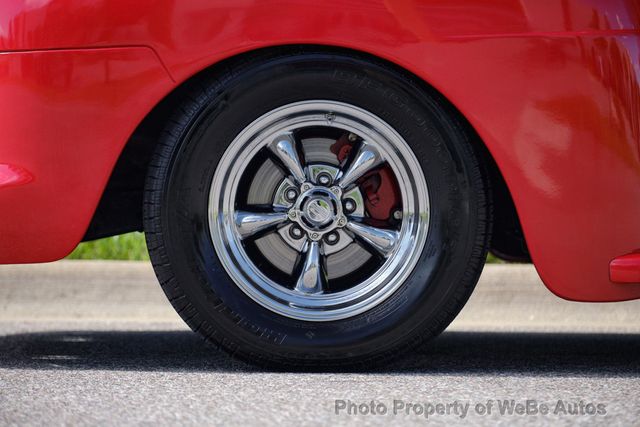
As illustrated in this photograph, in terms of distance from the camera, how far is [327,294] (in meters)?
3.64

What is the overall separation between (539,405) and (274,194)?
110 cm

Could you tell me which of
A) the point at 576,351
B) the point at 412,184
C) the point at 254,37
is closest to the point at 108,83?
the point at 254,37

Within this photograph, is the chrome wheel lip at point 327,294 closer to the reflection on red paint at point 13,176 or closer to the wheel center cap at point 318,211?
the wheel center cap at point 318,211

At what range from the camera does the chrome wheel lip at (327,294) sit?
11.8ft

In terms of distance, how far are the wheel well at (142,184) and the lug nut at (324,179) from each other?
0.44 meters

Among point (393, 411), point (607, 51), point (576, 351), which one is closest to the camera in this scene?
point (393, 411)

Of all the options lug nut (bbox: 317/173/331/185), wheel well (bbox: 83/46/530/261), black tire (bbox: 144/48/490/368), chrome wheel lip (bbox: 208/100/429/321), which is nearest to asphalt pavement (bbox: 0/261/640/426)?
black tire (bbox: 144/48/490/368)

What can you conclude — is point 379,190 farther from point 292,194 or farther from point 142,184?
point 142,184

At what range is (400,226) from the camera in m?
3.66

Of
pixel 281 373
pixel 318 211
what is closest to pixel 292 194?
pixel 318 211

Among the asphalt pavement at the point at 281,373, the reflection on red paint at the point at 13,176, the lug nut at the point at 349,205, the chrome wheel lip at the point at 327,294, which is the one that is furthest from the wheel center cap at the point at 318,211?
the reflection on red paint at the point at 13,176

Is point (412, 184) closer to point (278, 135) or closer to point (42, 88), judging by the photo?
point (278, 135)

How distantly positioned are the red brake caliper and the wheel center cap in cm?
13

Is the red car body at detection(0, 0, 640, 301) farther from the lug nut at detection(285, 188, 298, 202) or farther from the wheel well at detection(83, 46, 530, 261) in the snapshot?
the lug nut at detection(285, 188, 298, 202)
